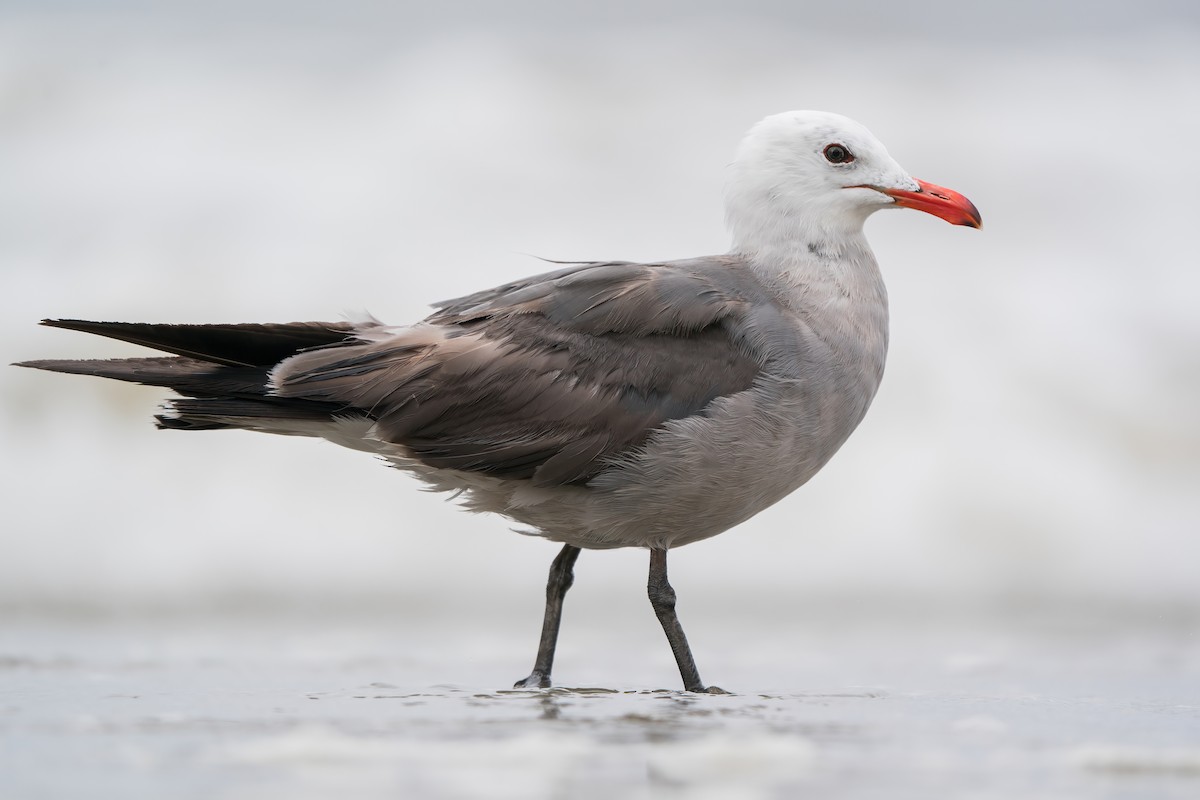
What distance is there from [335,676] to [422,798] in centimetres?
258

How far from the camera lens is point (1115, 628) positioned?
7.31 meters

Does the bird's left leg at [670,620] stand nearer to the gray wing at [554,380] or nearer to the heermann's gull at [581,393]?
the heermann's gull at [581,393]

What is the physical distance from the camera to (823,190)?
17.2 ft

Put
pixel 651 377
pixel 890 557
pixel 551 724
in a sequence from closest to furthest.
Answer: pixel 551 724 < pixel 651 377 < pixel 890 557

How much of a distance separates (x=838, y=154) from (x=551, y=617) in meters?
1.90

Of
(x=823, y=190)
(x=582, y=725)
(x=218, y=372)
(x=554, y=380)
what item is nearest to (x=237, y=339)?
(x=218, y=372)

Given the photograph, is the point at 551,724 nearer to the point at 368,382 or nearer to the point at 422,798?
the point at 422,798

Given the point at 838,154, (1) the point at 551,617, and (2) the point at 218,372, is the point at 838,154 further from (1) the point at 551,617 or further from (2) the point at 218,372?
(2) the point at 218,372

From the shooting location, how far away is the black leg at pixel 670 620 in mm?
Result: 4742

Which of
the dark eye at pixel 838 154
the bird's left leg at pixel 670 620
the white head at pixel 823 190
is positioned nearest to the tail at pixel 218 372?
the bird's left leg at pixel 670 620

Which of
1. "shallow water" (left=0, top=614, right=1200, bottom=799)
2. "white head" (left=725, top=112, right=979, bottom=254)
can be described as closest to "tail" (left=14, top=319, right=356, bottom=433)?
"shallow water" (left=0, top=614, right=1200, bottom=799)

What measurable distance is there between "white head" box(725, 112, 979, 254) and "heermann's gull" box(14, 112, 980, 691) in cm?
39

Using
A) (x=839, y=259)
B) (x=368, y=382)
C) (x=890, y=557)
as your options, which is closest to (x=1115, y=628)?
(x=890, y=557)

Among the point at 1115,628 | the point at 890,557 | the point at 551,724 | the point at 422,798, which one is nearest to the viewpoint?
the point at 422,798
